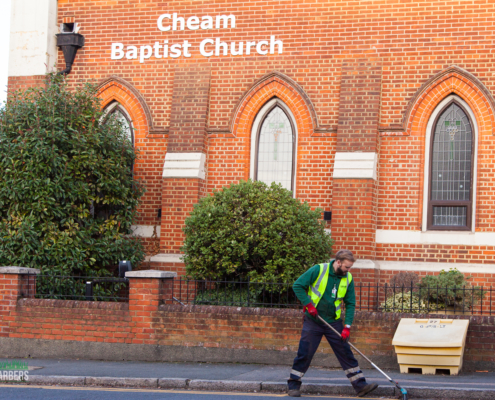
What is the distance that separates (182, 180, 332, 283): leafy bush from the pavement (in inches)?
83.8

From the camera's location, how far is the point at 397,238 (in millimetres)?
13578

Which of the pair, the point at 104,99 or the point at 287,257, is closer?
the point at 287,257

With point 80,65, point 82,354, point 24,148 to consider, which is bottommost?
point 82,354

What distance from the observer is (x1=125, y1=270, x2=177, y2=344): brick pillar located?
10672mm

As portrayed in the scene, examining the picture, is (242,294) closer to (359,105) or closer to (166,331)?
(166,331)

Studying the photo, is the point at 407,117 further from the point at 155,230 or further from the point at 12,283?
the point at 12,283

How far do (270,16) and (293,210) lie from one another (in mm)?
4688

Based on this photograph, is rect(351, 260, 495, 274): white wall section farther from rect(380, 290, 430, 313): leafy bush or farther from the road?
the road

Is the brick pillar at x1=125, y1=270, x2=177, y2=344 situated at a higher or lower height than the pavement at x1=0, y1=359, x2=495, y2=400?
higher

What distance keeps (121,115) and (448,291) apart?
7986 millimetres

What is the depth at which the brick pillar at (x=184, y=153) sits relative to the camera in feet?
46.7

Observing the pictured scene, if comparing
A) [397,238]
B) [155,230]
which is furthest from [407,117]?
[155,230]

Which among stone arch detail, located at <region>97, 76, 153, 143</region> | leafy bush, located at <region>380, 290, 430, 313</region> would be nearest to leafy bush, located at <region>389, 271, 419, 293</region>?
leafy bush, located at <region>380, 290, 430, 313</region>

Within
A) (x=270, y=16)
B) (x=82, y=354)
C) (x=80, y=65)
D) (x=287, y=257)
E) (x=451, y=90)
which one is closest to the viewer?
(x=82, y=354)
